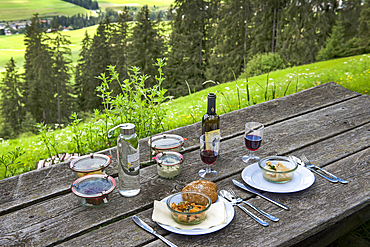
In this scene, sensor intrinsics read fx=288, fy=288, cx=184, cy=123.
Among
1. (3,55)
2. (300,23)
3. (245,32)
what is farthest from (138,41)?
(3,55)

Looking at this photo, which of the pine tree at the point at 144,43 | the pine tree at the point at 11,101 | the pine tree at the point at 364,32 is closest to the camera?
the pine tree at the point at 364,32

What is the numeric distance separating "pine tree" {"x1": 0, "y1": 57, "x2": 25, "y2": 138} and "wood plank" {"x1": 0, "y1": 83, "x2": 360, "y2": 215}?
90.4 feet

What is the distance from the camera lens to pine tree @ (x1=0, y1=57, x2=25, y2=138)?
2561 centimetres

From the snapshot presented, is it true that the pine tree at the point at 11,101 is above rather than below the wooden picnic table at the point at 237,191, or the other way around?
below

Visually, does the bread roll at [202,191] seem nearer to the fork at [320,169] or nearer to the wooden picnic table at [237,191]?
the wooden picnic table at [237,191]

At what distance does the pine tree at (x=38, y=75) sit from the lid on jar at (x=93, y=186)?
86.7 feet

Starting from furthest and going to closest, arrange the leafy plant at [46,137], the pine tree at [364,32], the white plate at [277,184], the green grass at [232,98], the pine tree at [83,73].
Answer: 1. the pine tree at [83,73]
2. the pine tree at [364,32]
3. the green grass at [232,98]
4. the leafy plant at [46,137]
5. the white plate at [277,184]

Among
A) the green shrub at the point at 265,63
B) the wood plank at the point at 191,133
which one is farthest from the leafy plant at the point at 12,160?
the green shrub at the point at 265,63

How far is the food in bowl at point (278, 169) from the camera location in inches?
57.1

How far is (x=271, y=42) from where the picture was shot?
20812mm

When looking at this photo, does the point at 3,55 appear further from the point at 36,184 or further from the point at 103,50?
the point at 36,184

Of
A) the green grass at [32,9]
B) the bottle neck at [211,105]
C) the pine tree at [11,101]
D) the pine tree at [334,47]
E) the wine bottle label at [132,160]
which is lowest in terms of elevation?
the pine tree at [11,101]

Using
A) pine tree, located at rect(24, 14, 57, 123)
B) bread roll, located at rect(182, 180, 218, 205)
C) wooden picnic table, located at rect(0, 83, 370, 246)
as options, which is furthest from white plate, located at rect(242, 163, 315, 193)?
pine tree, located at rect(24, 14, 57, 123)

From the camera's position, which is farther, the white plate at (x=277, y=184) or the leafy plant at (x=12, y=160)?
the leafy plant at (x=12, y=160)
